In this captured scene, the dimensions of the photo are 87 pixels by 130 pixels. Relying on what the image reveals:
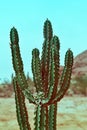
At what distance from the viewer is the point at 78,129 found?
11.1 m

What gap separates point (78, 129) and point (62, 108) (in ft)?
8.33

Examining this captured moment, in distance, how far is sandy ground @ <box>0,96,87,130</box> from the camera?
1140 cm

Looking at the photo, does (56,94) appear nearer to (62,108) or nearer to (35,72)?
(35,72)

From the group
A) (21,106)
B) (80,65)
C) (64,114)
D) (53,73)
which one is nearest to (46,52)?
(53,73)

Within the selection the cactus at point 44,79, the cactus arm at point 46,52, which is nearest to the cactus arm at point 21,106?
the cactus at point 44,79

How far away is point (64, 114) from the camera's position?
41.4 feet

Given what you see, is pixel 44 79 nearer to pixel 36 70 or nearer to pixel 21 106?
pixel 36 70

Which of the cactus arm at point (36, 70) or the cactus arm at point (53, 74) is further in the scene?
the cactus arm at point (36, 70)

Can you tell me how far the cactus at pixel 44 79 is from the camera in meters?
6.75

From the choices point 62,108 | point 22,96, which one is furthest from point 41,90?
point 62,108

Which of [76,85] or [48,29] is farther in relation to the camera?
[76,85]

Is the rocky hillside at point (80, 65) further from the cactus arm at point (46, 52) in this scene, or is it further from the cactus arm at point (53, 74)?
the cactus arm at point (53, 74)

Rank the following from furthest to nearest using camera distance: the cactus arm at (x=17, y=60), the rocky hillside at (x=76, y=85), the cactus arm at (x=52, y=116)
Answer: the rocky hillside at (x=76, y=85)
the cactus arm at (x=52, y=116)
the cactus arm at (x=17, y=60)

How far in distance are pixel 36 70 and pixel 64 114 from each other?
5824 millimetres
